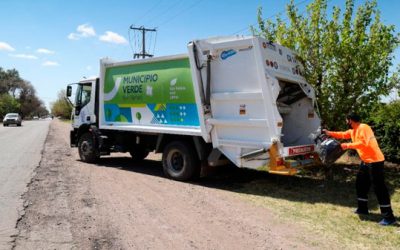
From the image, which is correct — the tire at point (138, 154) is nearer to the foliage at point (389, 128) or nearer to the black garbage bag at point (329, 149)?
the black garbage bag at point (329, 149)

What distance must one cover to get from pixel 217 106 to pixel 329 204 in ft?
9.45

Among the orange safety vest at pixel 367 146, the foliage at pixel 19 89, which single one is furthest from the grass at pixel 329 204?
the foliage at pixel 19 89

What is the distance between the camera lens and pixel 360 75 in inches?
366

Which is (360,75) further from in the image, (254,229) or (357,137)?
(254,229)

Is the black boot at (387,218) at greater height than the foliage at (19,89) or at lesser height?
lesser

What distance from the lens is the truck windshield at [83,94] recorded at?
12727 mm

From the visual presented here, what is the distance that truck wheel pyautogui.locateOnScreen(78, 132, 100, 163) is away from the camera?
12305 mm

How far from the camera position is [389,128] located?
9.85 metres

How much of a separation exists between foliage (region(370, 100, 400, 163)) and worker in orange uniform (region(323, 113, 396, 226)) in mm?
3683

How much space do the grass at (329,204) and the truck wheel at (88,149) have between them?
511 centimetres

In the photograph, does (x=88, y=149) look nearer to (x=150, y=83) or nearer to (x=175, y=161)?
(x=150, y=83)

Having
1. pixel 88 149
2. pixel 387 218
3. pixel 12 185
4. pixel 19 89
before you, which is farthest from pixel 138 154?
pixel 19 89

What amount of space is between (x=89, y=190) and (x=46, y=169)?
10.4 ft

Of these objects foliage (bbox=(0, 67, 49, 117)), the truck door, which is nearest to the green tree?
the truck door
